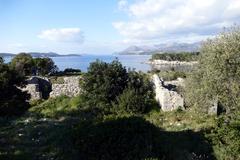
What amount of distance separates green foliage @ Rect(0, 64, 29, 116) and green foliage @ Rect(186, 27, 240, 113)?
13.9m

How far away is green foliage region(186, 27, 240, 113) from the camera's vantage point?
23.0 metres

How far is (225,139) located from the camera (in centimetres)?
1605

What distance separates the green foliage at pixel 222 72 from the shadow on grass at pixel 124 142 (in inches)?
322

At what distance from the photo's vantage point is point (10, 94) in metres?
32.5

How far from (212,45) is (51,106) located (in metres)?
14.9

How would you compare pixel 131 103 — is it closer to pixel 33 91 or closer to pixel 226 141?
pixel 33 91

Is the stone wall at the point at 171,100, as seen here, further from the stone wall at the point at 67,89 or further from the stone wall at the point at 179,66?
the stone wall at the point at 67,89

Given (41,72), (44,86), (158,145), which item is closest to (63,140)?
(158,145)

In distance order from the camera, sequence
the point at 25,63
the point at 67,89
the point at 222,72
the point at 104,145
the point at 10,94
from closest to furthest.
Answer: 1. the point at 104,145
2. the point at 222,72
3. the point at 10,94
4. the point at 67,89
5. the point at 25,63

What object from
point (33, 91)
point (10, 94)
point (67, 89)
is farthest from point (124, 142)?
point (33, 91)

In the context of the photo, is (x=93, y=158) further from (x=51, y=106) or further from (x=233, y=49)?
(x=51, y=106)

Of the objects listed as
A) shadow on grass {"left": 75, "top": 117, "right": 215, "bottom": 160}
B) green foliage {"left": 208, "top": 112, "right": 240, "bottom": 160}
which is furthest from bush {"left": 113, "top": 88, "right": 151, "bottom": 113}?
shadow on grass {"left": 75, "top": 117, "right": 215, "bottom": 160}

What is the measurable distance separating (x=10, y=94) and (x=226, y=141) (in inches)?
818

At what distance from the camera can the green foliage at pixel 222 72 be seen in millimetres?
23000
